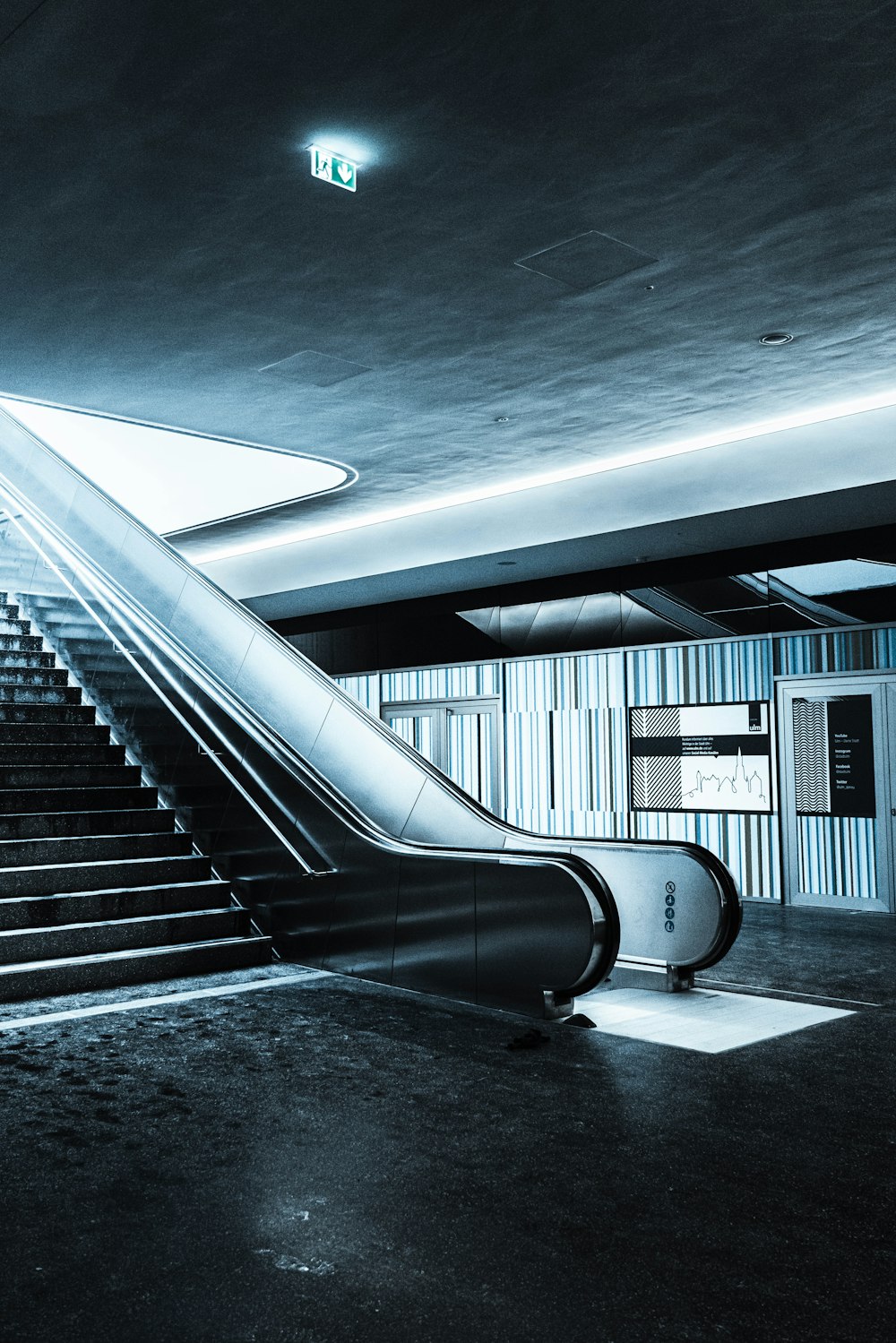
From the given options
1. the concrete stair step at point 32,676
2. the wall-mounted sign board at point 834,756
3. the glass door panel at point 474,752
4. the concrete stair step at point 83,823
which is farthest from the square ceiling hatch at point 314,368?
the glass door panel at point 474,752

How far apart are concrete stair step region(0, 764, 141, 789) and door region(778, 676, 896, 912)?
5.81m

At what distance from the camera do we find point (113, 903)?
21.3 feet

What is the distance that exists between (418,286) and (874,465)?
3.89 meters

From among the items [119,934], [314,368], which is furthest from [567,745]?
[119,934]

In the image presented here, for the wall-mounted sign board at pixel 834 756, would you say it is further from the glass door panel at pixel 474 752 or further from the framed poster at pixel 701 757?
the glass door panel at pixel 474 752

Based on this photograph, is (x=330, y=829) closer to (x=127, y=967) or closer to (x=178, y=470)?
(x=127, y=967)

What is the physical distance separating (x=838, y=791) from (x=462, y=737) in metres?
4.77

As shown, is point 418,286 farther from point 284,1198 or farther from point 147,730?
point 284,1198

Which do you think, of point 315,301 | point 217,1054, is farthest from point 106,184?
point 217,1054

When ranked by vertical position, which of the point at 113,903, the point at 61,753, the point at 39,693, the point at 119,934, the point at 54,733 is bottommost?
the point at 119,934

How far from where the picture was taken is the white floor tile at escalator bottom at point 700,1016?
525cm

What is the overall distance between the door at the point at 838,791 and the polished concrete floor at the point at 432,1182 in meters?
4.55

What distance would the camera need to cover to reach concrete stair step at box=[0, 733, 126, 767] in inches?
303

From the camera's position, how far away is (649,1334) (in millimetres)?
2438
